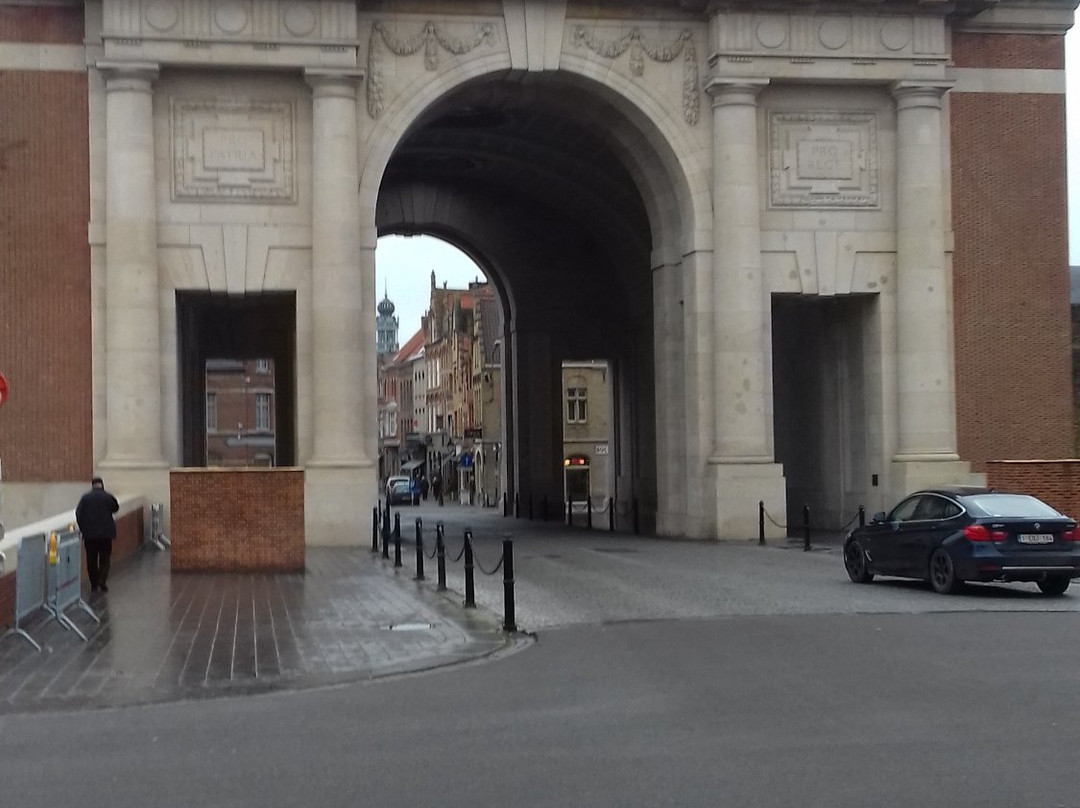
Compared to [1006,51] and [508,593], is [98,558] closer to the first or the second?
[508,593]

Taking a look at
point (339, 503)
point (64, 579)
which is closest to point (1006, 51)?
point (339, 503)

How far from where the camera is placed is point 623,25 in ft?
110

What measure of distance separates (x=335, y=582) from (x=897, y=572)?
7558mm

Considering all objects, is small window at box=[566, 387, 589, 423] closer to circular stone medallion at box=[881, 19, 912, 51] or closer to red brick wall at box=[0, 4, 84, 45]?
circular stone medallion at box=[881, 19, 912, 51]

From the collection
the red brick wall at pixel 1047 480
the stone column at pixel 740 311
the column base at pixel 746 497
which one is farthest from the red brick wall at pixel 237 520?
the red brick wall at pixel 1047 480

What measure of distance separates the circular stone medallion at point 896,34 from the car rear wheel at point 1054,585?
1793 cm

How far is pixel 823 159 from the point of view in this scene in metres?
34.0

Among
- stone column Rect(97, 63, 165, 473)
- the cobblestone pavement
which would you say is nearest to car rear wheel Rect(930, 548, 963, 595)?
the cobblestone pavement

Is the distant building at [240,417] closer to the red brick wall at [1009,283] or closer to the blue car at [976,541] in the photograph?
the red brick wall at [1009,283]

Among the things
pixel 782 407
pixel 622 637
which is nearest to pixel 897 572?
pixel 622 637

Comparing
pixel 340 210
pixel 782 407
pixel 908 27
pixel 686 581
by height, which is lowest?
pixel 686 581

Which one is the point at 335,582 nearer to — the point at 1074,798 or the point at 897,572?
the point at 897,572

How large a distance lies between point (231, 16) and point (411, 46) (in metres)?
3.88

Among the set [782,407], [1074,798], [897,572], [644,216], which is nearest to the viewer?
[1074,798]
